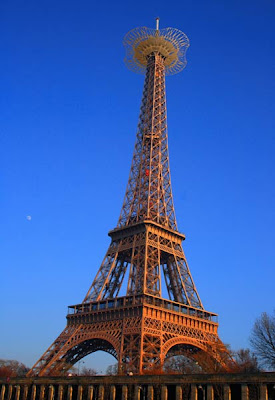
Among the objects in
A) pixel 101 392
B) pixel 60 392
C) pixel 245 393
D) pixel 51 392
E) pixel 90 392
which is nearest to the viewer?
pixel 245 393

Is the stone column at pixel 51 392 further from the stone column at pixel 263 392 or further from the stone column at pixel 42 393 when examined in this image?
the stone column at pixel 263 392

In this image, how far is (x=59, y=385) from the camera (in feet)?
166

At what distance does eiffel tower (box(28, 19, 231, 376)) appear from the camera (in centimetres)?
5872

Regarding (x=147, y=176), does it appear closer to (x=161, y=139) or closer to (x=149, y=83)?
(x=161, y=139)

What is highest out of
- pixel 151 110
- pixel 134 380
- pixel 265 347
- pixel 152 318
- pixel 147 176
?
pixel 151 110

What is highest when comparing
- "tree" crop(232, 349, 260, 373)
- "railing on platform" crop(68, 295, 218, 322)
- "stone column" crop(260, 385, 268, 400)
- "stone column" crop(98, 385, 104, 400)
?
"railing on platform" crop(68, 295, 218, 322)

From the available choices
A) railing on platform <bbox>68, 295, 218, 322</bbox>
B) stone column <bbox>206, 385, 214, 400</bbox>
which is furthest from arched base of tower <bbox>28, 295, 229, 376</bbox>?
stone column <bbox>206, 385, 214, 400</bbox>

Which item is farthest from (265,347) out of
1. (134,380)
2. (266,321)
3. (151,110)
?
(151,110)

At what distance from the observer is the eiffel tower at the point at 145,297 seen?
5872 centimetres

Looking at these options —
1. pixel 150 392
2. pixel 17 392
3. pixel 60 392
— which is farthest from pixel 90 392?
pixel 17 392

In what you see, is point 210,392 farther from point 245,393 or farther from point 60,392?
point 60,392

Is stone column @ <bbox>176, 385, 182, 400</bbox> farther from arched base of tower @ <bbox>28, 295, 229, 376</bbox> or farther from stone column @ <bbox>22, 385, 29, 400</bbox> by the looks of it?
stone column @ <bbox>22, 385, 29, 400</bbox>

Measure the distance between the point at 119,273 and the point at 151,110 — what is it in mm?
30964

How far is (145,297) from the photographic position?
6056 centimetres
